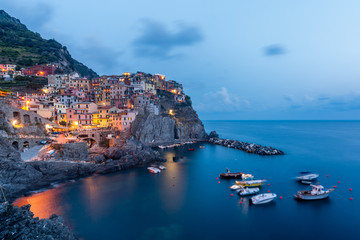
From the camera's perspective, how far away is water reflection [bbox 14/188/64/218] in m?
23.4

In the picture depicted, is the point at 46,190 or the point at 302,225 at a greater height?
the point at 46,190

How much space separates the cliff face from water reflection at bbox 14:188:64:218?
105 feet

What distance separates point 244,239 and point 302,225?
24.3 ft

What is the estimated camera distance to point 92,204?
26000 millimetres

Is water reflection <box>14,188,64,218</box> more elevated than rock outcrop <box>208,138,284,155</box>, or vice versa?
rock outcrop <box>208,138,284,155</box>

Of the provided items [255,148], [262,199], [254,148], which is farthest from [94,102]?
[262,199]

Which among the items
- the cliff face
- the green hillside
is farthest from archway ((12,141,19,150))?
the green hillside

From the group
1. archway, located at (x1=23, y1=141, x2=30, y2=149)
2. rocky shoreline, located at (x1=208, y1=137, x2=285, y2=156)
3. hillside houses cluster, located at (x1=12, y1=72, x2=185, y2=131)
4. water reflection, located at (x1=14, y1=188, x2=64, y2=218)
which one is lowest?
water reflection, located at (x1=14, y1=188, x2=64, y2=218)

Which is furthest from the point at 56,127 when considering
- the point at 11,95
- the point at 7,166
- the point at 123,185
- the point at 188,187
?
the point at 188,187

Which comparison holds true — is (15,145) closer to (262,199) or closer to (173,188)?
(173,188)

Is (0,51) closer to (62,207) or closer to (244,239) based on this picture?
(62,207)

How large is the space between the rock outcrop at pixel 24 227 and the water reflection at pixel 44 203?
29.2 feet

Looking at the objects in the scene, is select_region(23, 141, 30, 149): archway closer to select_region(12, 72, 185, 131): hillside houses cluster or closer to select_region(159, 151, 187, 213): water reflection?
select_region(12, 72, 185, 131): hillside houses cluster

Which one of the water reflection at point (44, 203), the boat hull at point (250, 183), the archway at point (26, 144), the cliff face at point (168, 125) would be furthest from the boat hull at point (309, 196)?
the archway at point (26, 144)
